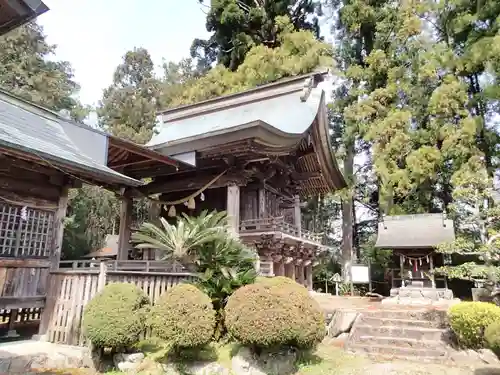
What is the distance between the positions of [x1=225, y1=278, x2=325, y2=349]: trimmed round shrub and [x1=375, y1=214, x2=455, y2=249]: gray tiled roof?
12.0 m

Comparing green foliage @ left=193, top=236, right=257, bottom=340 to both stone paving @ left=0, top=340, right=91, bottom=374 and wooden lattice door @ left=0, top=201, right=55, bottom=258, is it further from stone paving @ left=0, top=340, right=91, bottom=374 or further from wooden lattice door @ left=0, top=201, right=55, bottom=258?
wooden lattice door @ left=0, top=201, right=55, bottom=258

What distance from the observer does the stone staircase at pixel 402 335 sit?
7.93 metres

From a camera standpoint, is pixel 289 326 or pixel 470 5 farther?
pixel 470 5

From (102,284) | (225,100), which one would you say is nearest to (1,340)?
(102,284)

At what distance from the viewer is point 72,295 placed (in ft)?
23.9

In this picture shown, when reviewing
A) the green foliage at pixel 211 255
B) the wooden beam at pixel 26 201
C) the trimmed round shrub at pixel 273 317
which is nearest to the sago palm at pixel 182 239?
the green foliage at pixel 211 255

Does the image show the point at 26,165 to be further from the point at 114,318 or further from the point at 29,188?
the point at 114,318

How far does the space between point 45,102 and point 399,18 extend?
22.0 meters

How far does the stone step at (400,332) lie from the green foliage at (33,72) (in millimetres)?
20492

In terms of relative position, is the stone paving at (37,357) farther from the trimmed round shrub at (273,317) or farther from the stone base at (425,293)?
the stone base at (425,293)

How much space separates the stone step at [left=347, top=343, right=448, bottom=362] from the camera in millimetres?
7688

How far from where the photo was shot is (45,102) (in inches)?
878

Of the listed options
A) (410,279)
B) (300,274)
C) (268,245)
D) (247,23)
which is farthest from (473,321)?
(247,23)

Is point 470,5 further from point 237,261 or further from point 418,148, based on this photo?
point 237,261
